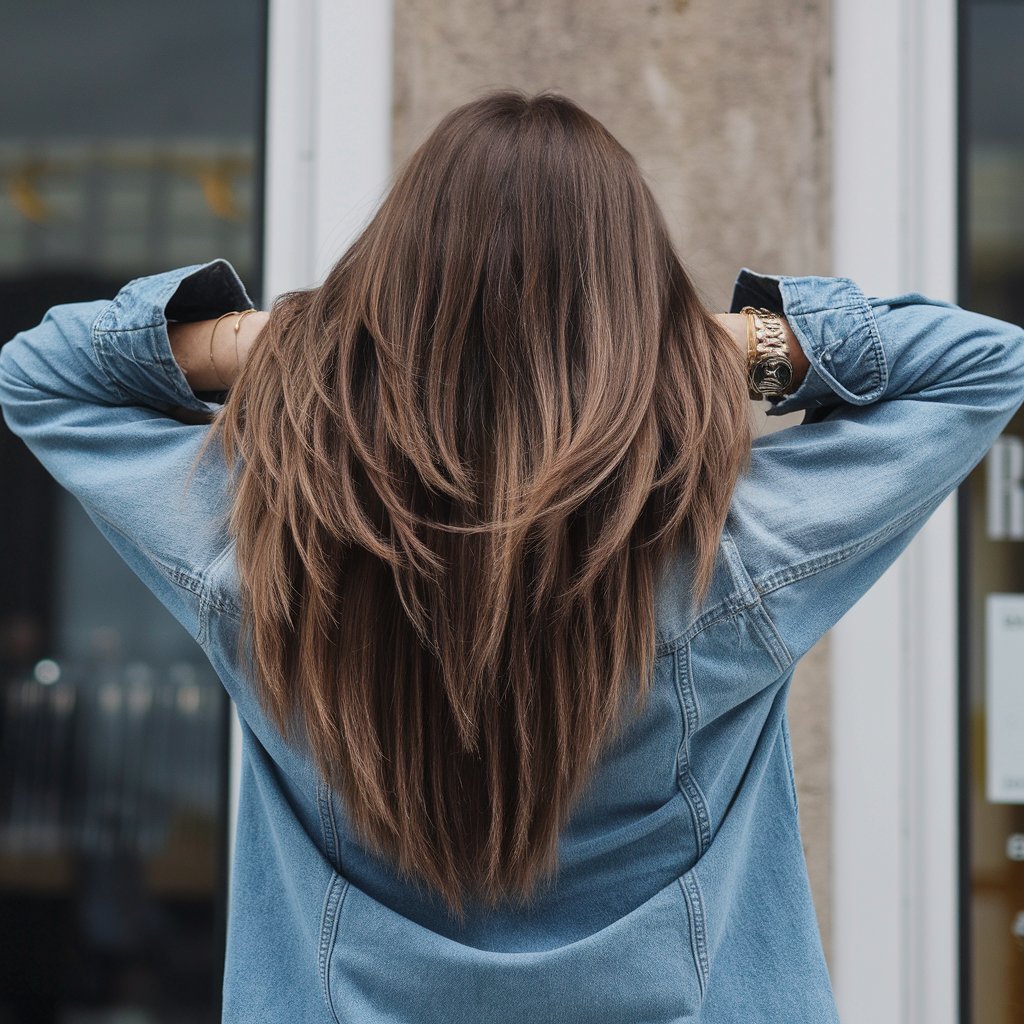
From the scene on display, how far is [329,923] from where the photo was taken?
94 centimetres

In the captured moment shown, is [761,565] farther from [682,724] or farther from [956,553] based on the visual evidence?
[956,553]

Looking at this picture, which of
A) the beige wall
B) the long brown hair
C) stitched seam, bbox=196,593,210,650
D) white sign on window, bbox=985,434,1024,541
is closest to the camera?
the long brown hair

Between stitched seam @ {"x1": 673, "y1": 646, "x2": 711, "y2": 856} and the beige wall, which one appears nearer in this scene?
stitched seam @ {"x1": 673, "y1": 646, "x2": 711, "y2": 856}

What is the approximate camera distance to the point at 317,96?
6.13 ft

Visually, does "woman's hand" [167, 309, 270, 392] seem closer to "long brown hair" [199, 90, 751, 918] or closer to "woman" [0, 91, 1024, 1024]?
"woman" [0, 91, 1024, 1024]

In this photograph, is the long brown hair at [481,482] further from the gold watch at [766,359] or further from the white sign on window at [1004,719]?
the white sign on window at [1004,719]

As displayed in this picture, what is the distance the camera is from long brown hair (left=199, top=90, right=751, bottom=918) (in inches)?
31.7

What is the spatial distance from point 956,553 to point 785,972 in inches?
43.0

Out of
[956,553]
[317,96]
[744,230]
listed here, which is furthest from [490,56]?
[956,553]

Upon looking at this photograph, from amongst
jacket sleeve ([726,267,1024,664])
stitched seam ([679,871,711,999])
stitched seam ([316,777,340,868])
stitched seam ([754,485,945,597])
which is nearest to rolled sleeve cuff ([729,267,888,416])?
jacket sleeve ([726,267,1024,664])

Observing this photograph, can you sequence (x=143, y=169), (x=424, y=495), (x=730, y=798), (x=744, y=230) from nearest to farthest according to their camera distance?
(x=424, y=495) → (x=730, y=798) → (x=744, y=230) → (x=143, y=169)

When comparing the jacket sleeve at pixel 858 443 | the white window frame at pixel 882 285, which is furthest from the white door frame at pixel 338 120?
the jacket sleeve at pixel 858 443

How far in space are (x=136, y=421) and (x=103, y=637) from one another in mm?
1171

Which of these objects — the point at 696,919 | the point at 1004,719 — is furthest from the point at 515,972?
the point at 1004,719
